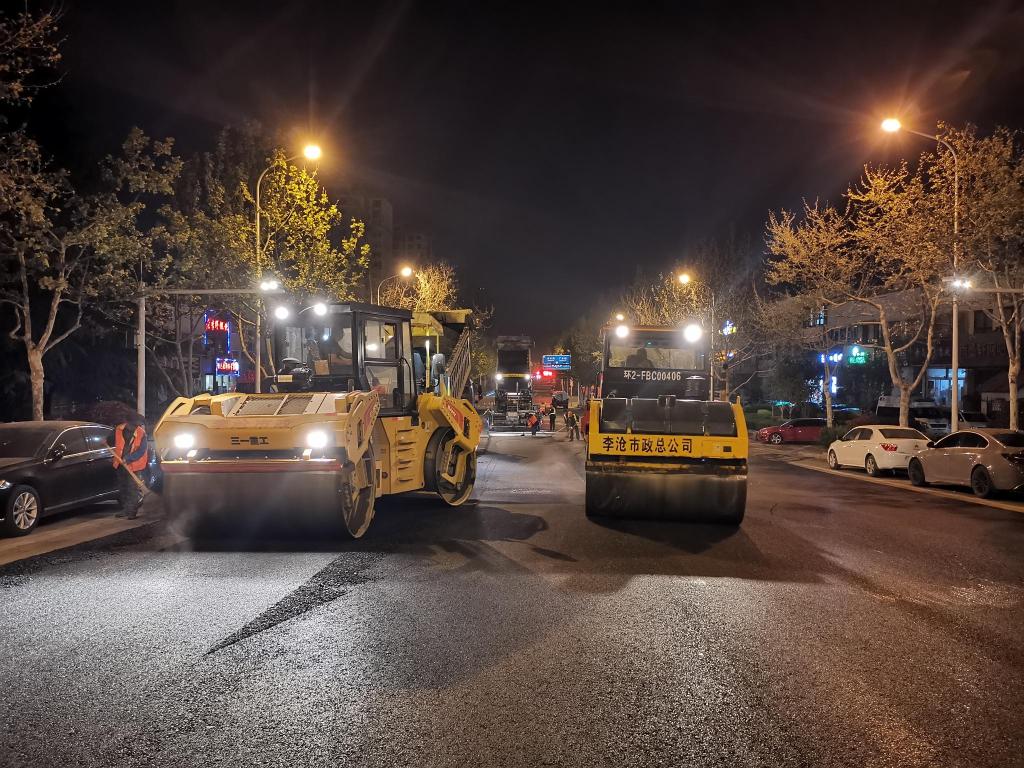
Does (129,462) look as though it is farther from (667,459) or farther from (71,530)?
(667,459)

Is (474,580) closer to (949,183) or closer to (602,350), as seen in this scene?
(602,350)

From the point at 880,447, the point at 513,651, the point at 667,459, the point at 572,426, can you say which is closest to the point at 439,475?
the point at 667,459

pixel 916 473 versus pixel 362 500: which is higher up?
pixel 362 500

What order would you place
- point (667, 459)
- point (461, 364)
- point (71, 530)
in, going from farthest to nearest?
1. point (461, 364)
2. point (71, 530)
3. point (667, 459)

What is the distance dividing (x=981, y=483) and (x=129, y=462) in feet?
51.1

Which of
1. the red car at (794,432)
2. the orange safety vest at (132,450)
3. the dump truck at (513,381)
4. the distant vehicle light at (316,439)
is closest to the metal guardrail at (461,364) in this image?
the orange safety vest at (132,450)

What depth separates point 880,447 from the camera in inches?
859

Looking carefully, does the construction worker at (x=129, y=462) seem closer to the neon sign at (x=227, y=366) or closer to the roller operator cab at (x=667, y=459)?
the roller operator cab at (x=667, y=459)

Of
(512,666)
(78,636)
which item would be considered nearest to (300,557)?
(78,636)

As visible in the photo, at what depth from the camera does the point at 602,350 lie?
2011cm

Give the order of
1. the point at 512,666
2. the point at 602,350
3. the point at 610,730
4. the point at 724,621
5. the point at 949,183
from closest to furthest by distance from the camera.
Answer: the point at 610,730 → the point at 512,666 → the point at 724,621 → the point at 602,350 → the point at 949,183

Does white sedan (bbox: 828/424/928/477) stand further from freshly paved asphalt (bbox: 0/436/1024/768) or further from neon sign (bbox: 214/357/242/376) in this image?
neon sign (bbox: 214/357/242/376)

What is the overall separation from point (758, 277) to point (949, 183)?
91.8 feet

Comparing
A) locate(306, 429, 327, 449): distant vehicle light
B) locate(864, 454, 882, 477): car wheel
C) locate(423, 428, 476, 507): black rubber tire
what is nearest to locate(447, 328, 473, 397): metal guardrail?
locate(423, 428, 476, 507): black rubber tire
